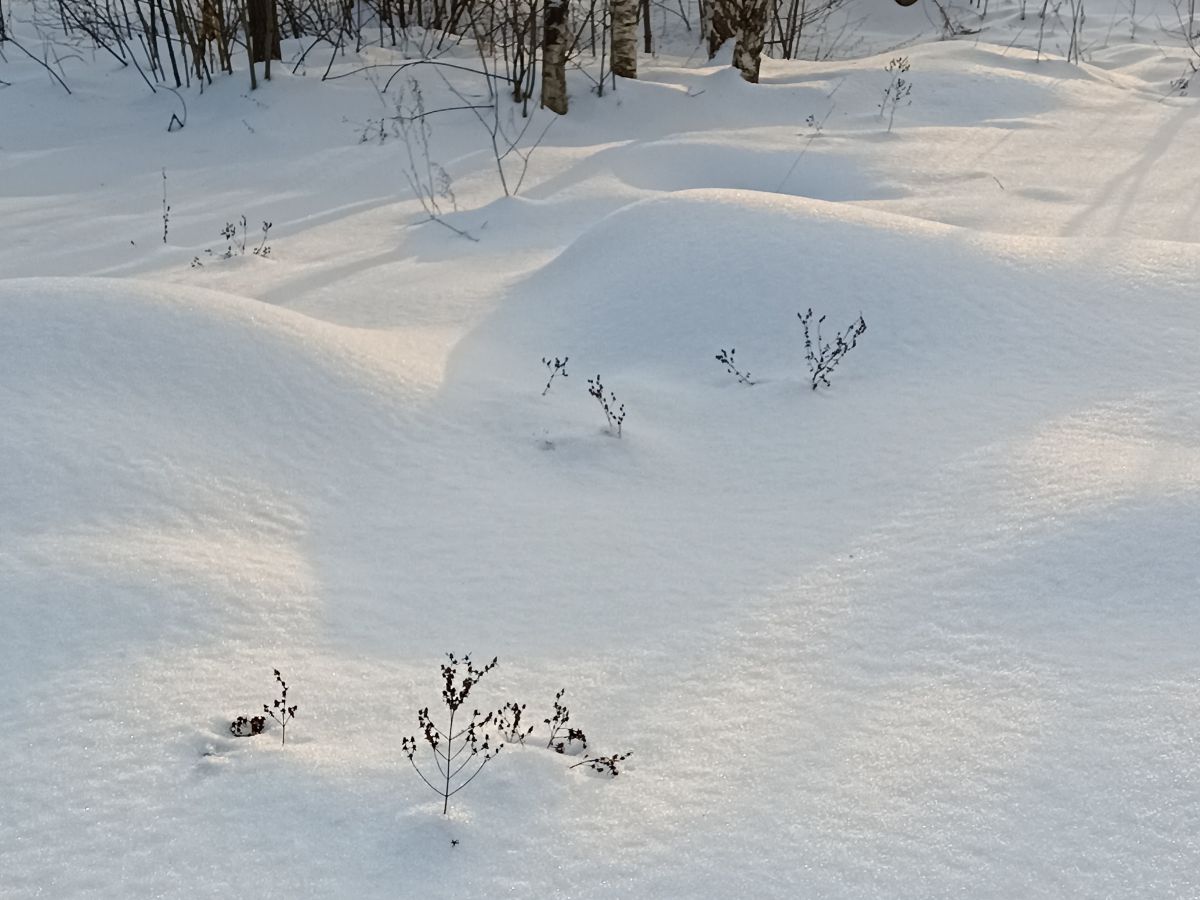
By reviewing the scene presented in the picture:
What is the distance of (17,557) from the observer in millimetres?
2383

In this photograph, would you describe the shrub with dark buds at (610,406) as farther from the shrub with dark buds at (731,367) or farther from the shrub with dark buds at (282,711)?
the shrub with dark buds at (282,711)

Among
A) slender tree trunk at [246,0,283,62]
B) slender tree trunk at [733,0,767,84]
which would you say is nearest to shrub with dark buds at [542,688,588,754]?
slender tree trunk at [246,0,283,62]

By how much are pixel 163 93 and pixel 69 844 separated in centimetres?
812

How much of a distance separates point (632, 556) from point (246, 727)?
43.0 inches

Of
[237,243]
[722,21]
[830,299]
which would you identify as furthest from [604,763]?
[722,21]

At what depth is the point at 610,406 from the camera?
3592 millimetres

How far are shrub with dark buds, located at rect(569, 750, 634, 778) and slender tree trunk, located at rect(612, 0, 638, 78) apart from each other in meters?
7.48

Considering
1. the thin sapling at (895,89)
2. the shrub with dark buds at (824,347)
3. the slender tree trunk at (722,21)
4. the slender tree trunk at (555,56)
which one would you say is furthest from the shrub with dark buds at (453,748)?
the slender tree trunk at (722,21)

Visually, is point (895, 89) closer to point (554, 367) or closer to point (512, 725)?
point (554, 367)

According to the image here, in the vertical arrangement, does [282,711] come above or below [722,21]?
below

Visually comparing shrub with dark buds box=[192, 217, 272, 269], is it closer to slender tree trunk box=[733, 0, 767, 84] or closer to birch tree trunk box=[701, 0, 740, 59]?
slender tree trunk box=[733, 0, 767, 84]

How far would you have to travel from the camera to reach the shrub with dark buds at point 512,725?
197 cm

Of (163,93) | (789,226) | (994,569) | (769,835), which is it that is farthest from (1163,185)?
(163,93)

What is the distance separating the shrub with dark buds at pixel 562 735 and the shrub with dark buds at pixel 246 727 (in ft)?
1.73
